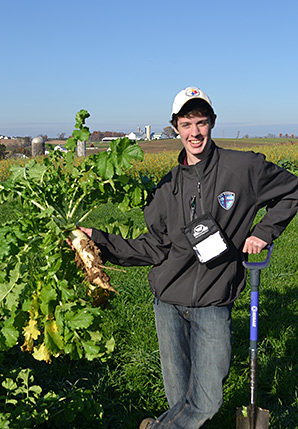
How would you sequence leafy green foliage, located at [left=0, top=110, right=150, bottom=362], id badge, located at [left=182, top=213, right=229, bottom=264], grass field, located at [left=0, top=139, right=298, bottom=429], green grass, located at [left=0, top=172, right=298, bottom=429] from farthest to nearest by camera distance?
green grass, located at [left=0, top=172, right=298, bottom=429] → grass field, located at [left=0, top=139, right=298, bottom=429] → id badge, located at [left=182, top=213, right=229, bottom=264] → leafy green foliage, located at [left=0, top=110, right=150, bottom=362]

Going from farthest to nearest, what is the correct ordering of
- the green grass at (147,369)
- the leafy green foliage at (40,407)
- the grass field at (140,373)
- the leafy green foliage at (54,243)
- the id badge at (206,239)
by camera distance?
the green grass at (147,369) < the grass field at (140,373) < the leafy green foliage at (40,407) < the id badge at (206,239) < the leafy green foliage at (54,243)

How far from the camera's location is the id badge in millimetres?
2738

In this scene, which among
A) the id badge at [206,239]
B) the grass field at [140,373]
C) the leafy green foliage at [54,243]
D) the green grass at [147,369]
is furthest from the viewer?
the green grass at [147,369]

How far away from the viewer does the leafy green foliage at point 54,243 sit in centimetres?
263

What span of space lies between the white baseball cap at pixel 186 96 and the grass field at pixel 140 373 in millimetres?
1001

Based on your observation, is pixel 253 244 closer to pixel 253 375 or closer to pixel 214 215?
pixel 214 215

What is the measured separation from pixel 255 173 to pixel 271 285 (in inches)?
135

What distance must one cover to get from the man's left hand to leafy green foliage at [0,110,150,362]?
27.4 inches

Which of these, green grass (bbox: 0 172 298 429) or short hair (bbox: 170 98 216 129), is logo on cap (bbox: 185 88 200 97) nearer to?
short hair (bbox: 170 98 216 129)

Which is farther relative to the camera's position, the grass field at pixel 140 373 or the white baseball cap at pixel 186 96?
the grass field at pixel 140 373

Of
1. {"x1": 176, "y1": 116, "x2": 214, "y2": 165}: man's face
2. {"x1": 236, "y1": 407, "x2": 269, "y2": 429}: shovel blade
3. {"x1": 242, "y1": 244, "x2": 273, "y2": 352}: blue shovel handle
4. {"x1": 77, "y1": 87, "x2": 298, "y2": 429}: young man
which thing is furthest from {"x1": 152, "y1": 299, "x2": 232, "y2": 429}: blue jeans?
{"x1": 176, "y1": 116, "x2": 214, "y2": 165}: man's face

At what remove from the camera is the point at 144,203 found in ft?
10.0

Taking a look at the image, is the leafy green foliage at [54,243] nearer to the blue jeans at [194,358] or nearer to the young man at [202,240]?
the young man at [202,240]

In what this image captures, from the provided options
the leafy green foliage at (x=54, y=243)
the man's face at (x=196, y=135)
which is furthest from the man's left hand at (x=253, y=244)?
the leafy green foliage at (x=54, y=243)
